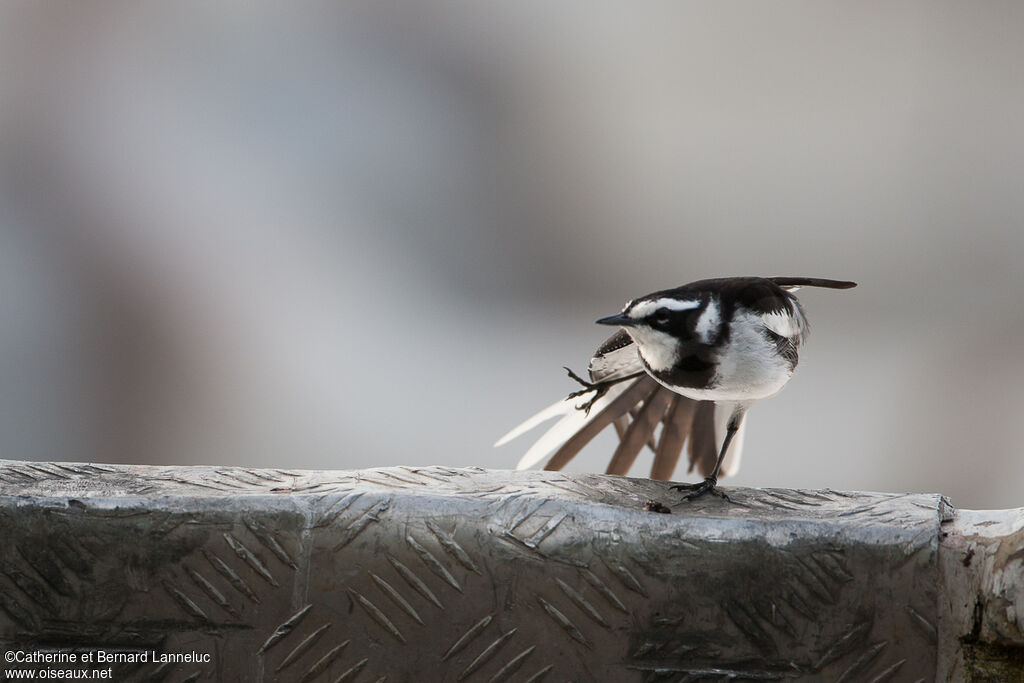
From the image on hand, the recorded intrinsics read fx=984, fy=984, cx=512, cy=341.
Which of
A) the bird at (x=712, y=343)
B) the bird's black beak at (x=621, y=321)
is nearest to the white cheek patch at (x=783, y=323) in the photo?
the bird at (x=712, y=343)

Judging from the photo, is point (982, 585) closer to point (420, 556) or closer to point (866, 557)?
point (866, 557)

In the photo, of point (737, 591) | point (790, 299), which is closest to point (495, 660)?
point (737, 591)

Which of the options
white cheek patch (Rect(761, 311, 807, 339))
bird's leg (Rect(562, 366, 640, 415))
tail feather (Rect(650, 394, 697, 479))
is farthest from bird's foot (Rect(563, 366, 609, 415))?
white cheek patch (Rect(761, 311, 807, 339))

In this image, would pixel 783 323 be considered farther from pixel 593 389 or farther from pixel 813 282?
pixel 593 389

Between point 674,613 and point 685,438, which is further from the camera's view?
point 685,438

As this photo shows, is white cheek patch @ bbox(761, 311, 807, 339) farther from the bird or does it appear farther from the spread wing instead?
the spread wing

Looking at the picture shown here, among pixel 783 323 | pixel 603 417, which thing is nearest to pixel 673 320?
pixel 783 323
